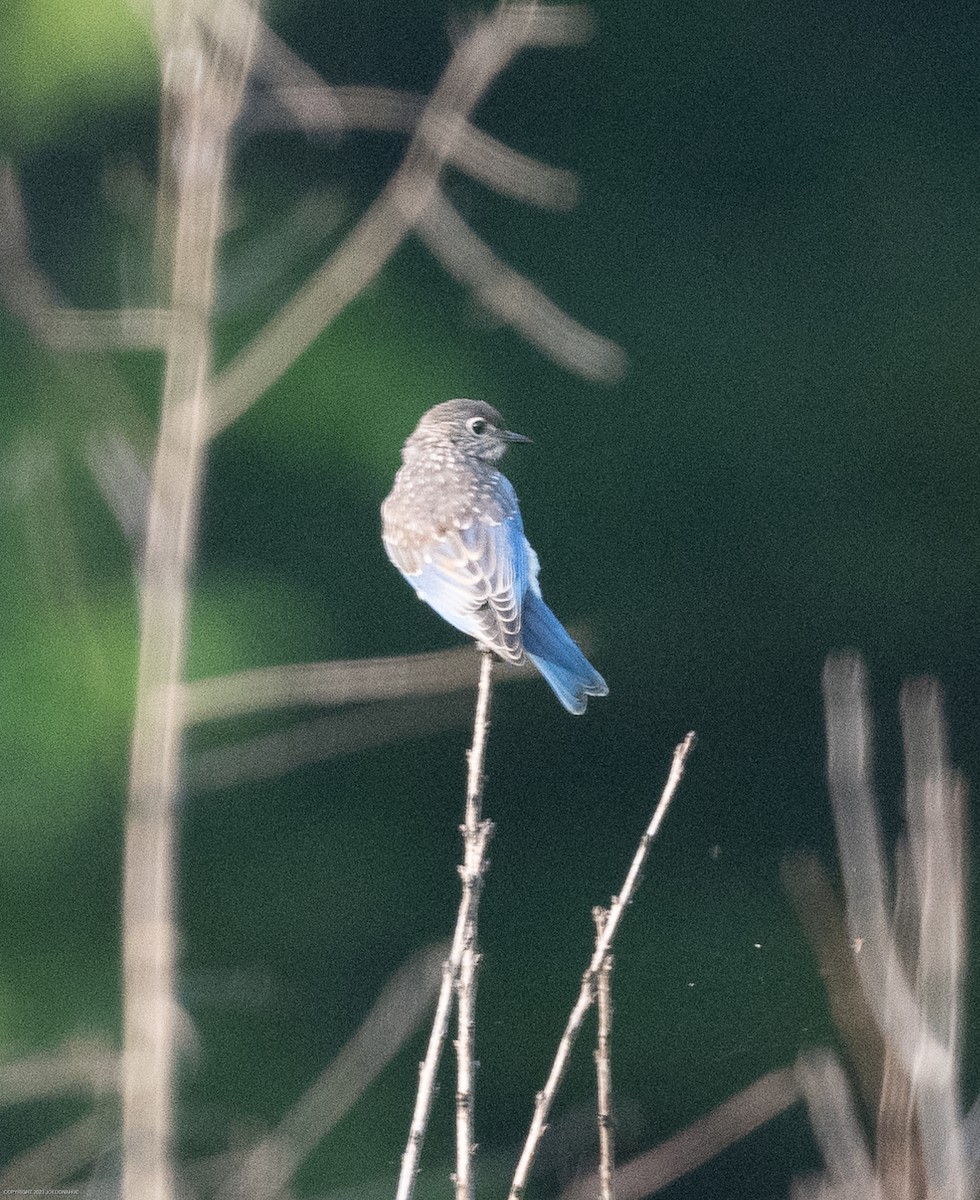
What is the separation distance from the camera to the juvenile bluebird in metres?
3.17

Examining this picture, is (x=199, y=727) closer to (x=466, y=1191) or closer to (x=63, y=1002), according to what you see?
(x=63, y=1002)

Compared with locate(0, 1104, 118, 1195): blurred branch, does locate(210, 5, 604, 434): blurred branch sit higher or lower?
higher

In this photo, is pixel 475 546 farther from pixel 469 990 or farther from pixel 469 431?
pixel 469 990

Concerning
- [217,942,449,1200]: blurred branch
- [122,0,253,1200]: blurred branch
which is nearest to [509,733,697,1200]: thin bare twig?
[122,0,253,1200]: blurred branch

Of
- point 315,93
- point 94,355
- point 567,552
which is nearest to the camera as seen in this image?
point 315,93

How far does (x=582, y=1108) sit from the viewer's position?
4789 mm

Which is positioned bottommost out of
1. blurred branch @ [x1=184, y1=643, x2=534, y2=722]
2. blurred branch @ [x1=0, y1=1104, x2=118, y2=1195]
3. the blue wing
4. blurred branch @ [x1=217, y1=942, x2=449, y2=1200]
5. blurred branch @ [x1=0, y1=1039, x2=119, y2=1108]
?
blurred branch @ [x1=217, y1=942, x2=449, y2=1200]

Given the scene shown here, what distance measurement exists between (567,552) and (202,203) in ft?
13.2

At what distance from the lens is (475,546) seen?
11.3ft

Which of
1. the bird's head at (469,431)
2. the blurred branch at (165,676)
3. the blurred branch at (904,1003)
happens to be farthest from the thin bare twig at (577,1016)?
the bird's head at (469,431)

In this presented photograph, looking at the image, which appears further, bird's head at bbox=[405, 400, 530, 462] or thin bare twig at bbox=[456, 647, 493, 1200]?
bird's head at bbox=[405, 400, 530, 462]

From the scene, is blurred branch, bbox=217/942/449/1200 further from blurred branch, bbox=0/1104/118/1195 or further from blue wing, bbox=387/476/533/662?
blue wing, bbox=387/476/533/662

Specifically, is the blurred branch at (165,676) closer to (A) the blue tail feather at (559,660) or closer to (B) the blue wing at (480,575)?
(B) the blue wing at (480,575)

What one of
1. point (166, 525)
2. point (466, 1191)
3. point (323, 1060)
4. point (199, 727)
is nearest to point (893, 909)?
point (466, 1191)
